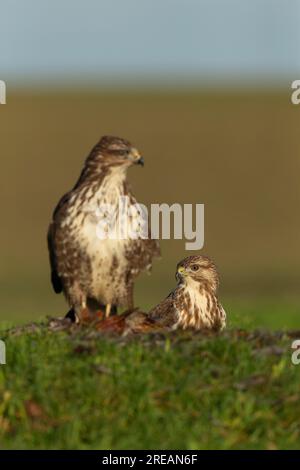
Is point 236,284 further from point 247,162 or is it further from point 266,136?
point 266,136

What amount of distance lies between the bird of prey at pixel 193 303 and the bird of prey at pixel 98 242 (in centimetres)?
51

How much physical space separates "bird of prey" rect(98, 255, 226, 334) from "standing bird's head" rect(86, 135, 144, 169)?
1.58m

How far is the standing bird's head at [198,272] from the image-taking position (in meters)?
15.7

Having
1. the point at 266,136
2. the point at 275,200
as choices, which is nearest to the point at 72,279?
the point at 275,200

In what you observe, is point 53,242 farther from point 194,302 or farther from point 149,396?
point 149,396

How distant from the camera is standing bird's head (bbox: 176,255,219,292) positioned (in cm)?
1566

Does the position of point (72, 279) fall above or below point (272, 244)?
below

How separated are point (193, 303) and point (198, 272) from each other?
479 mm

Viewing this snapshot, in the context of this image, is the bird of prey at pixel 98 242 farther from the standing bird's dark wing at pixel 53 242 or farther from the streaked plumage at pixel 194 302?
the streaked plumage at pixel 194 302

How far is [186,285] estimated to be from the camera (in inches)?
616

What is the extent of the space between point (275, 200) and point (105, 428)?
4574cm

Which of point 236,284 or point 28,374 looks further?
point 236,284

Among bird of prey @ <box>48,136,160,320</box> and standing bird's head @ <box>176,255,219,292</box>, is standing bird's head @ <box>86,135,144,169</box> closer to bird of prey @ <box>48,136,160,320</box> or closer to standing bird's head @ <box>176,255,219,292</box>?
bird of prey @ <box>48,136,160,320</box>

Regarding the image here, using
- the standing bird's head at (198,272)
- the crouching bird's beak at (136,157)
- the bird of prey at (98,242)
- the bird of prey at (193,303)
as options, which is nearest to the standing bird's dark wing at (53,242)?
the bird of prey at (98,242)
